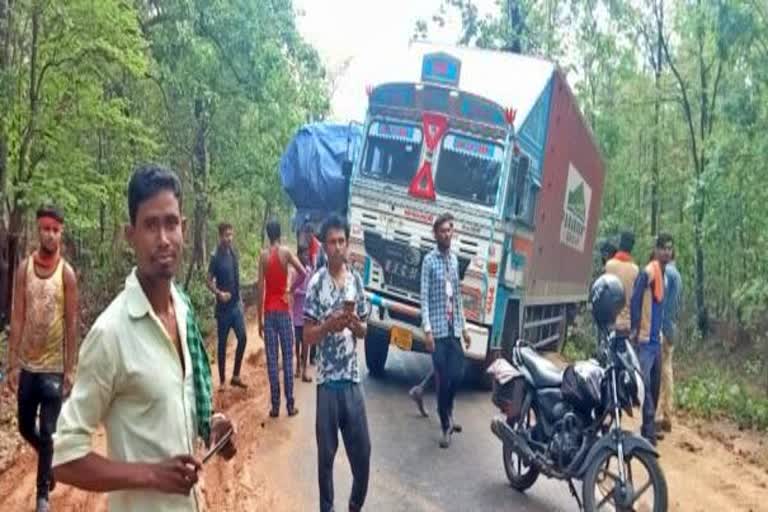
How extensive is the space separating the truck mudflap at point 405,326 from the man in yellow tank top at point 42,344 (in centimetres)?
440

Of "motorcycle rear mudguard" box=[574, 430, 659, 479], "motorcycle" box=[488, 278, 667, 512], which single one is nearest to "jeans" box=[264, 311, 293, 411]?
"motorcycle" box=[488, 278, 667, 512]

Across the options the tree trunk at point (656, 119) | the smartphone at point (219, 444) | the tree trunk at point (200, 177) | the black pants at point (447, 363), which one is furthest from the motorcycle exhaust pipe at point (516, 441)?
the tree trunk at point (656, 119)

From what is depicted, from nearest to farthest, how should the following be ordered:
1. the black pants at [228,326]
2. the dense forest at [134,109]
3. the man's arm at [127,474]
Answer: the man's arm at [127,474]
the black pants at [228,326]
the dense forest at [134,109]

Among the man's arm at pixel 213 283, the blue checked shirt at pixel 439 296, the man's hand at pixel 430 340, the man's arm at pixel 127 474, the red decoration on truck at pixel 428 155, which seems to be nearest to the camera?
the man's arm at pixel 127 474

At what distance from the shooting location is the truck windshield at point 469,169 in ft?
30.6

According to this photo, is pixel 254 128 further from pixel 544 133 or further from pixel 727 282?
pixel 727 282

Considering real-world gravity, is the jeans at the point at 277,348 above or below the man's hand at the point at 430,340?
below

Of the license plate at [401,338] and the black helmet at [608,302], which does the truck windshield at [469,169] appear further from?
the black helmet at [608,302]

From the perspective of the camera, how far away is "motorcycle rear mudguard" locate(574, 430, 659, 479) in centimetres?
521

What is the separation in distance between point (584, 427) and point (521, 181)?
4.49m

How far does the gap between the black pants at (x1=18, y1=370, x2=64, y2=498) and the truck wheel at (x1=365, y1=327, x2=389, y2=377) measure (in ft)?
17.3

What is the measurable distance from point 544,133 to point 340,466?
553 cm

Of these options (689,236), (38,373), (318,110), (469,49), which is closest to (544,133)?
(469,49)

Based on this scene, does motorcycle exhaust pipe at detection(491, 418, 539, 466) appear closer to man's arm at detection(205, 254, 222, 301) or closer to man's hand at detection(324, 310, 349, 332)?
man's hand at detection(324, 310, 349, 332)
